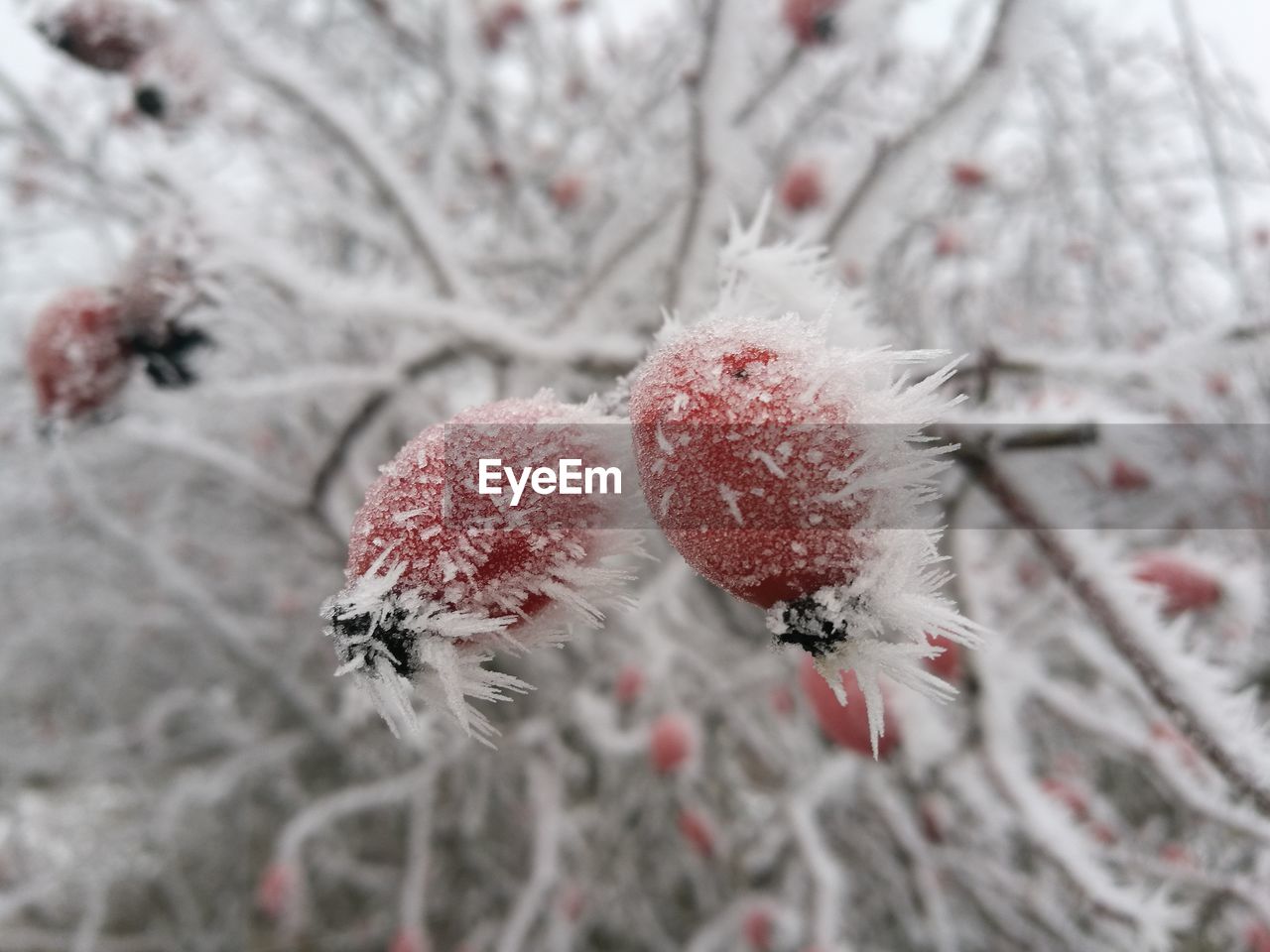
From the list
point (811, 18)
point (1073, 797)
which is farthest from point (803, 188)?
point (1073, 797)

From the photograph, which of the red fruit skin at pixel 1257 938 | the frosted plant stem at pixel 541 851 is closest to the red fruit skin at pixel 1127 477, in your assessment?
the red fruit skin at pixel 1257 938

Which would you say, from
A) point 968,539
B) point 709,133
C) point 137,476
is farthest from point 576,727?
point 137,476

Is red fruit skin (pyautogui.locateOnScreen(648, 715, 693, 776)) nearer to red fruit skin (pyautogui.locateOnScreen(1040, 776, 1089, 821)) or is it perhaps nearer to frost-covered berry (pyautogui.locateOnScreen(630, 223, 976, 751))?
red fruit skin (pyautogui.locateOnScreen(1040, 776, 1089, 821))

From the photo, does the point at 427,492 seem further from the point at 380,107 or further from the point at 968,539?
the point at 380,107

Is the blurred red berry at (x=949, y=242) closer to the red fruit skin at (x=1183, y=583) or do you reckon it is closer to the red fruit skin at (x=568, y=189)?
the red fruit skin at (x=568, y=189)

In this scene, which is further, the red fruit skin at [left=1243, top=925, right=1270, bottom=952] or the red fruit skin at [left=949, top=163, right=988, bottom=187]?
the red fruit skin at [left=949, top=163, right=988, bottom=187]

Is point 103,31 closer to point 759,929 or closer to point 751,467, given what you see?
point 751,467

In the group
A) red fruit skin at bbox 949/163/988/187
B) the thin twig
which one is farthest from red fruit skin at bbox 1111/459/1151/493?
the thin twig
